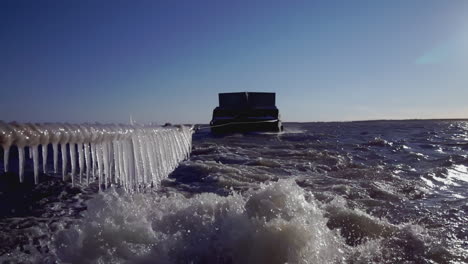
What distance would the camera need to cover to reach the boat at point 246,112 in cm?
2420

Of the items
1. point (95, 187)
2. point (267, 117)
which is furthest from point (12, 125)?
point (267, 117)

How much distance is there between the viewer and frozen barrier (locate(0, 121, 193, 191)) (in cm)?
158

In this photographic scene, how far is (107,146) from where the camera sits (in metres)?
2.45

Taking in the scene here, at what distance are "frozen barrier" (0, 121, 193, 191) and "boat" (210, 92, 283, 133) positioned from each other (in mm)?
17619

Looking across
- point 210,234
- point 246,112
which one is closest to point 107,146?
point 210,234

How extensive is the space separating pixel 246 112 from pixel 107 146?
23.4 m

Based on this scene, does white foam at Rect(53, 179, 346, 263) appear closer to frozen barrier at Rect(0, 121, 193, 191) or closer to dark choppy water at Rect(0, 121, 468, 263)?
dark choppy water at Rect(0, 121, 468, 263)

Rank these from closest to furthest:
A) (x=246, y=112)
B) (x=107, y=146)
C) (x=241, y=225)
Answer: (x=107, y=146) < (x=241, y=225) < (x=246, y=112)

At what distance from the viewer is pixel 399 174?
8.48 meters

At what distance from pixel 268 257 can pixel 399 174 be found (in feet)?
20.7

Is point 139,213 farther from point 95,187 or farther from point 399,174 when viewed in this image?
point 399,174

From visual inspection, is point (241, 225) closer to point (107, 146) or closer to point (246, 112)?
point (107, 146)

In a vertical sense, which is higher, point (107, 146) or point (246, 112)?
point (246, 112)

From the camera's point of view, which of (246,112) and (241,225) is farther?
(246,112)
